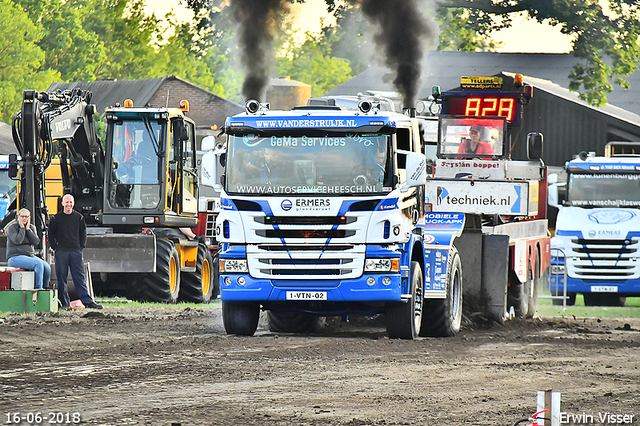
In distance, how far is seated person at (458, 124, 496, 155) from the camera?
945 inches

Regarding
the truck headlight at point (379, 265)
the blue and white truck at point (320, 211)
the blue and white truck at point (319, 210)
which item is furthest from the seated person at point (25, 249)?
the truck headlight at point (379, 265)

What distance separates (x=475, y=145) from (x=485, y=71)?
142 feet

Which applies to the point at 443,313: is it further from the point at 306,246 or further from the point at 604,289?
the point at 604,289

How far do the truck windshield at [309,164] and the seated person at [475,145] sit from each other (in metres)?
9.18

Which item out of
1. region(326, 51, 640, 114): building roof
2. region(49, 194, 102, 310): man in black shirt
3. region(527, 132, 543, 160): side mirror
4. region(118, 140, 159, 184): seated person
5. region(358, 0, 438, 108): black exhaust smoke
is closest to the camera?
region(49, 194, 102, 310): man in black shirt

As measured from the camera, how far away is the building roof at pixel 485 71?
62938 mm

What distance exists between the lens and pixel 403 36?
30.8 m

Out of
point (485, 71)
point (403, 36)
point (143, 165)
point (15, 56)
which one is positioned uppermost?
point (15, 56)

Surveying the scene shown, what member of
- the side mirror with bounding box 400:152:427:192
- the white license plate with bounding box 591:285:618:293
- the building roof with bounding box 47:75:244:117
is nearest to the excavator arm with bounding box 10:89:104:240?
the side mirror with bounding box 400:152:427:192

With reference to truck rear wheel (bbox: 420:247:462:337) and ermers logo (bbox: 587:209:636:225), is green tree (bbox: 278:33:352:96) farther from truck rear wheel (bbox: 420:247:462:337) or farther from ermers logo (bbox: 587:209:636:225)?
truck rear wheel (bbox: 420:247:462:337)

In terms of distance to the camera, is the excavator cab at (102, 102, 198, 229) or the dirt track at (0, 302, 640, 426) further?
the excavator cab at (102, 102, 198, 229)

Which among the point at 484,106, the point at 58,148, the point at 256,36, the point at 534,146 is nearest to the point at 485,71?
the point at 256,36

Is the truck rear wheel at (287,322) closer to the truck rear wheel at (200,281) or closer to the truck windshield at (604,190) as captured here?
the truck rear wheel at (200,281)

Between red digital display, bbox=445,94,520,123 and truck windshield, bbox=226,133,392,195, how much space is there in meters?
11.0
